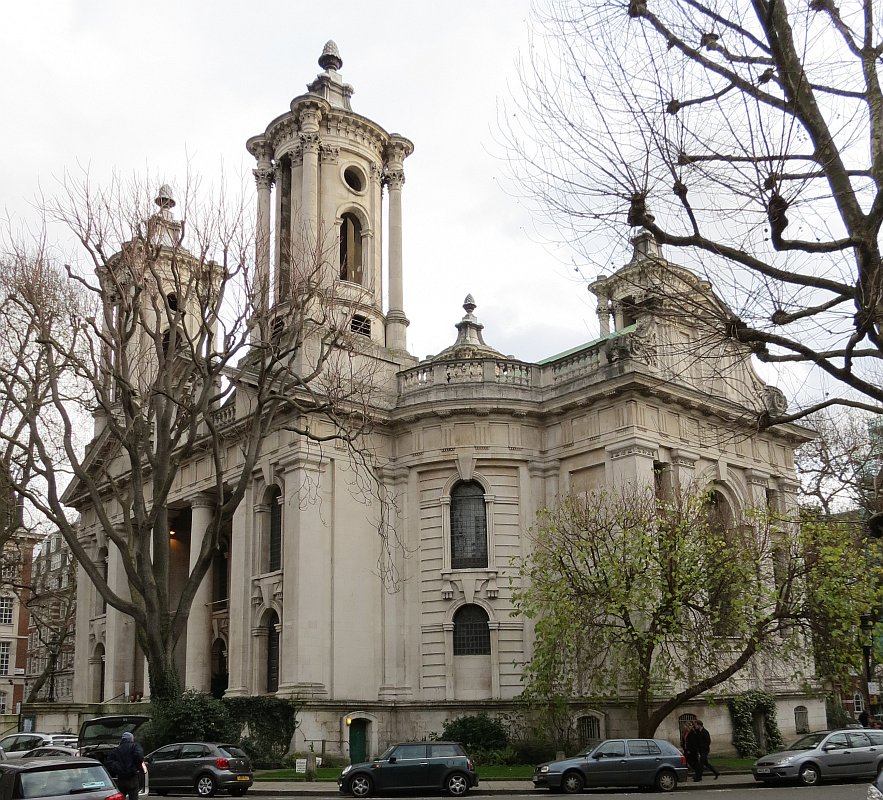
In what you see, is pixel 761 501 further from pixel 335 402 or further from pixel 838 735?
pixel 335 402

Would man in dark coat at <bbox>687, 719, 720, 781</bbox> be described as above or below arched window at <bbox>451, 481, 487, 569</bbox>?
below

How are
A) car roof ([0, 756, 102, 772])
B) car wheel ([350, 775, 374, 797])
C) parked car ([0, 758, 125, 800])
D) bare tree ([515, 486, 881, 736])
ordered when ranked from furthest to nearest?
bare tree ([515, 486, 881, 736]) → car wheel ([350, 775, 374, 797]) → car roof ([0, 756, 102, 772]) → parked car ([0, 758, 125, 800])

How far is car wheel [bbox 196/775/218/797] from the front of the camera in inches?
950

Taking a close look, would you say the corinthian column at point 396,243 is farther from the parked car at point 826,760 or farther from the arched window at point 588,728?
the parked car at point 826,760

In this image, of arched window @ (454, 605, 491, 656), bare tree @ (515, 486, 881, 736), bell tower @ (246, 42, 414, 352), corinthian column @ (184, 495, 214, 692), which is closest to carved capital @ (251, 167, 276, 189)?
bell tower @ (246, 42, 414, 352)

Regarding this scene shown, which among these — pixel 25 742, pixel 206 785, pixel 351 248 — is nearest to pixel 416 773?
pixel 206 785

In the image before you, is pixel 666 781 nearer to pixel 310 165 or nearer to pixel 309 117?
pixel 310 165

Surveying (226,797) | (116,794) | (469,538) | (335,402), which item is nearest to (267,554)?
(469,538)

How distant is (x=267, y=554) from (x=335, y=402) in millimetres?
11374

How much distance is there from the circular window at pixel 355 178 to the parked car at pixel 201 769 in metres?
26.9

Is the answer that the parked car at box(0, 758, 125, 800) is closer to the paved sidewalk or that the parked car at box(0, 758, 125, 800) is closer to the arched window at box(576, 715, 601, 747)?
the paved sidewalk

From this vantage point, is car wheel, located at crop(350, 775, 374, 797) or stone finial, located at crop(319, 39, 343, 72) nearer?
car wheel, located at crop(350, 775, 374, 797)

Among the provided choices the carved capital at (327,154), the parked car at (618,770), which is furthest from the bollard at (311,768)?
the carved capital at (327,154)

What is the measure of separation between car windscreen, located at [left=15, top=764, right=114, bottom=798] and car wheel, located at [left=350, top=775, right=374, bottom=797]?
1125cm
